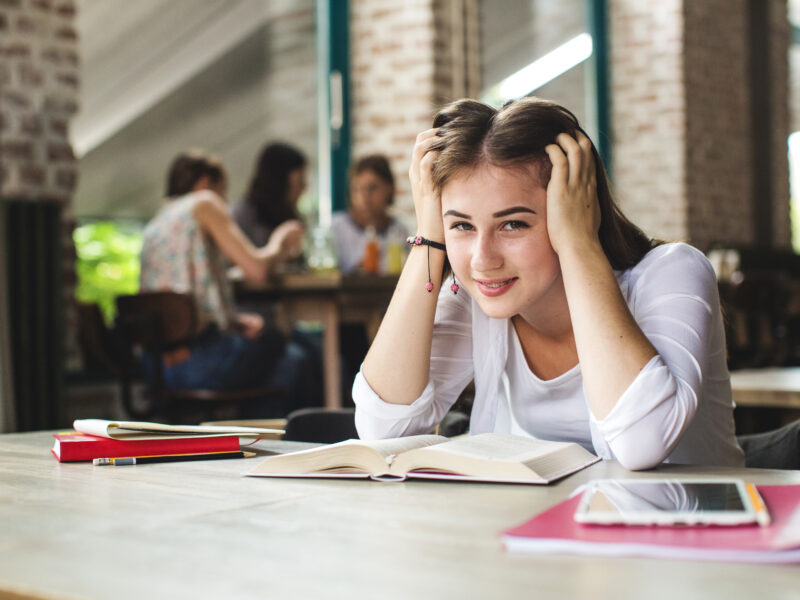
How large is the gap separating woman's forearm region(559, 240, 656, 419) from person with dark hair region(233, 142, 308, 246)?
3220 mm

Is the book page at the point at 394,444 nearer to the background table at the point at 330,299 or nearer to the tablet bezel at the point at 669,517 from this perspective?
the tablet bezel at the point at 669,517

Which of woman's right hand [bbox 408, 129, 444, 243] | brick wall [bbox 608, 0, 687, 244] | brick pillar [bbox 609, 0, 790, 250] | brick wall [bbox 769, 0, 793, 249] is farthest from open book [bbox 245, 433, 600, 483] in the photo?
brick wall [bbox 769, 0, 793, 249]

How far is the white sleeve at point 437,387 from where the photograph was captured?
1527mm

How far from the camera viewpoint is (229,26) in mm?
5102

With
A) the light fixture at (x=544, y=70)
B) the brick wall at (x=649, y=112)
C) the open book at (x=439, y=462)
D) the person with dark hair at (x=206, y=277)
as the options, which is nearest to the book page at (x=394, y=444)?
the open book at (x=439, y=462)

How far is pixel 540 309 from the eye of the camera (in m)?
1.58

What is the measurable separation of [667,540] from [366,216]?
414cm

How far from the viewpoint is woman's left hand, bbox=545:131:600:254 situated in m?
1.42

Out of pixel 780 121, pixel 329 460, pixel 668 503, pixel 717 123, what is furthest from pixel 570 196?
pixel 780 121

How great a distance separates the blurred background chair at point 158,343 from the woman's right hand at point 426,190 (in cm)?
194

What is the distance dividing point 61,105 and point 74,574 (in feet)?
→ 11.6

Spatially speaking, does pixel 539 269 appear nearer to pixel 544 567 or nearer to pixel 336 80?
pixel 544 567

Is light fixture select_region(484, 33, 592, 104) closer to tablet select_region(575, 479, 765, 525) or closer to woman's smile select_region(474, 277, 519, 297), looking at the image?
woman's smile select_region(474, 277, 519, 297)

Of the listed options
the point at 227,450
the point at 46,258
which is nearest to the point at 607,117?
the point at 46,258
